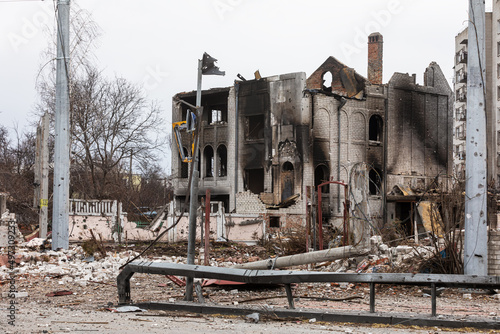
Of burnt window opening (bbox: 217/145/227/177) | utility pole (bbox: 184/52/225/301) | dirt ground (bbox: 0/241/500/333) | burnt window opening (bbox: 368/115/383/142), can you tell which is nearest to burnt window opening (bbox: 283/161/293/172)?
burnt window opening (bbox: 217/145/227/177)

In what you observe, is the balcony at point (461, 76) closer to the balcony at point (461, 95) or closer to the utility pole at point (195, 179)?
Result: the balcony at point (461, 95)

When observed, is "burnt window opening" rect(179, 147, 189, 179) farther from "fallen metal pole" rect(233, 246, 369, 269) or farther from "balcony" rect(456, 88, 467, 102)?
"balcony" rect(456, 88, 467, 102)

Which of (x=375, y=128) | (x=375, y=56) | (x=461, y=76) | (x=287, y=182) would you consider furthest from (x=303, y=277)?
(x=461, y=76)

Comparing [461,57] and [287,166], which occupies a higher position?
[461,57]

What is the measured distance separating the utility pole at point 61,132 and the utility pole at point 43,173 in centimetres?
168

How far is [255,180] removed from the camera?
39.8 metres

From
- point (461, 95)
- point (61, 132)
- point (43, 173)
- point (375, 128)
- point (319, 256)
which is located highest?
point (461, 95)

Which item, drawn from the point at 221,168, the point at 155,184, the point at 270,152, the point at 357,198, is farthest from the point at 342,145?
the point at 155,184

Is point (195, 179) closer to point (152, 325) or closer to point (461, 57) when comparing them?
point (152, 325)

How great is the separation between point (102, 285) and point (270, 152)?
25796mm

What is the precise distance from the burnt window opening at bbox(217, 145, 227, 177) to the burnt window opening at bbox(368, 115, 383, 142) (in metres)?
10.2

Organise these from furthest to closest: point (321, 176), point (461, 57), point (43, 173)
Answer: point (461, 57), point (321, 176), point (43, 173)

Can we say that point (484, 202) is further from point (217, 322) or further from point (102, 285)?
point (102, 285)

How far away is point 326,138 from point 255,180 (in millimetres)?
6108
